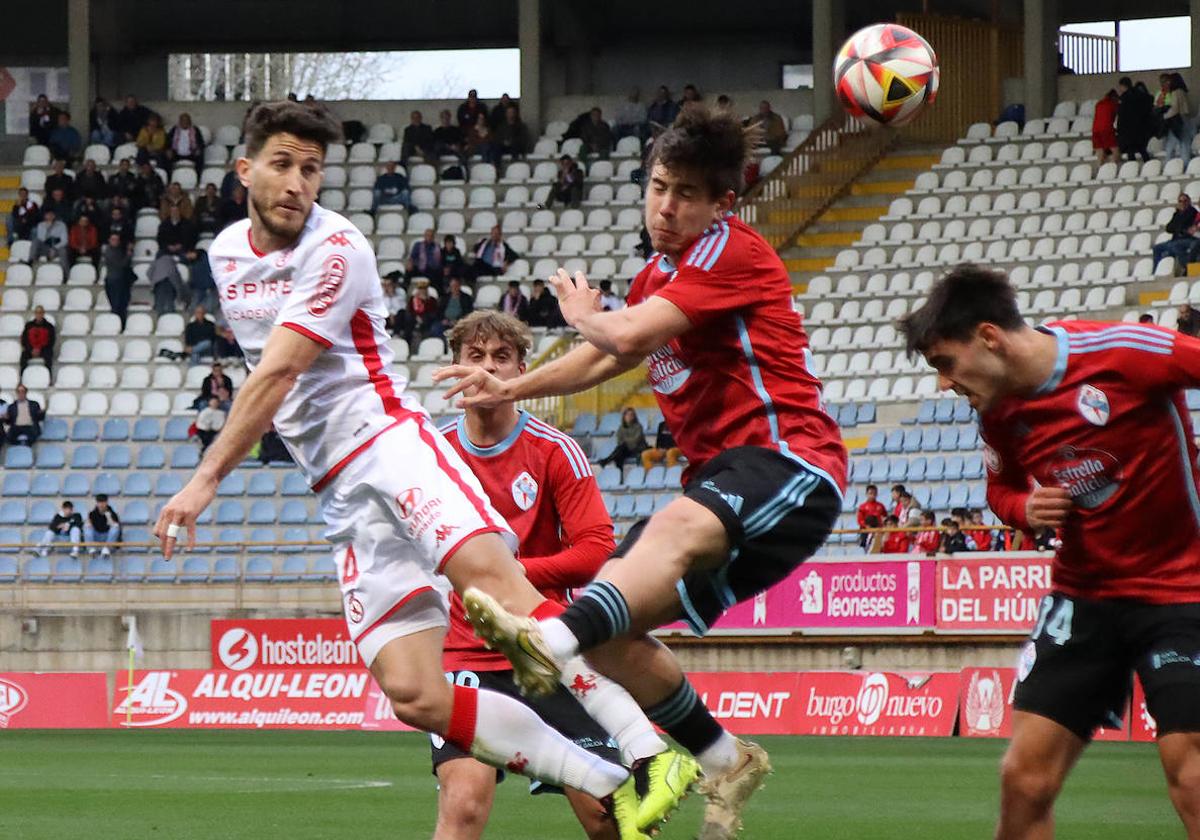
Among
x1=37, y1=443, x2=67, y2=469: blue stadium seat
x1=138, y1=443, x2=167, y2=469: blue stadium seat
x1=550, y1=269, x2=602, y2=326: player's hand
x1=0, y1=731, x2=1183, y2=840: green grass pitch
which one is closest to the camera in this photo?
x1=550, y1=269, x2=602, y2=326: player's hand

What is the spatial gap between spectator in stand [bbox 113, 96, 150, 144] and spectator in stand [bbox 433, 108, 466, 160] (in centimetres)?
471

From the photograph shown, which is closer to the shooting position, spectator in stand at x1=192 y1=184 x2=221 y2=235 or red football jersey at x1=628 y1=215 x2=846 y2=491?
red football jersey at x1=628 y1=215 x2=846 y2=491

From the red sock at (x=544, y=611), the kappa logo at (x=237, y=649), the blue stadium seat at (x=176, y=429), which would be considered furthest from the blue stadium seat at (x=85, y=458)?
the red sock at (x=544, y=611)

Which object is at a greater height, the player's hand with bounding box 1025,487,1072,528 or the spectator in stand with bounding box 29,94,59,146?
the spectator in stand with bounding box 29,94,59,146

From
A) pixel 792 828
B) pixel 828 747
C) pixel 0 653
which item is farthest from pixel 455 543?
pixel 0 653

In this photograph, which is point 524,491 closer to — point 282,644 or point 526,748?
point 526,748

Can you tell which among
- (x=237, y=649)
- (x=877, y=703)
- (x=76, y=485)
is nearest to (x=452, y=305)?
(x=76, y=485)

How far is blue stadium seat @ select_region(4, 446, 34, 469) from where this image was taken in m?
26.5

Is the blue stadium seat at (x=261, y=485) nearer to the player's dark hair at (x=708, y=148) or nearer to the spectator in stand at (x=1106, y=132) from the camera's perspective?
the spectator in stand at (x=1106, y=132)

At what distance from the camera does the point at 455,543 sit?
6055mm

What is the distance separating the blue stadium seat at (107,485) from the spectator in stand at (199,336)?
2.40 metres

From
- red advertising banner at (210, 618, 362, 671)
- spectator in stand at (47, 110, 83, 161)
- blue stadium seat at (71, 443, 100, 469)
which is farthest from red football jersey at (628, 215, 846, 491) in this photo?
spectator in stand at (47, 110, 83, 161)

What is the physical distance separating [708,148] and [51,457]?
2178cm

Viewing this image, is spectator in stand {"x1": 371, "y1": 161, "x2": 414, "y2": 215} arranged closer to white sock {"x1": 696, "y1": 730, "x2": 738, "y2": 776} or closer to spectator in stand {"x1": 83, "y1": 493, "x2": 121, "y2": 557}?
spectator in stand {"x1": 83, "y1": 493, "x2": 121, "y2": 557}
